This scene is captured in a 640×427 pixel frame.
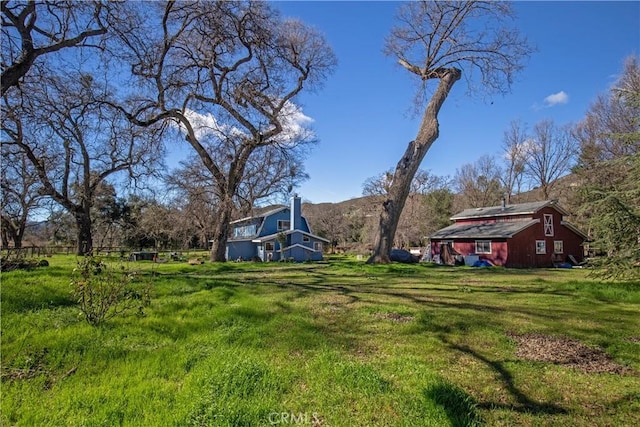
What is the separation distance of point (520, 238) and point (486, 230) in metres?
2.50

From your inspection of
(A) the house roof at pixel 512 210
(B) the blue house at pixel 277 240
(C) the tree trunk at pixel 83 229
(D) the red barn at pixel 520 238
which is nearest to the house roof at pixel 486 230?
(D) the red barn at pixel 520 238

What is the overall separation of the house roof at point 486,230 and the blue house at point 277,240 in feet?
39.5

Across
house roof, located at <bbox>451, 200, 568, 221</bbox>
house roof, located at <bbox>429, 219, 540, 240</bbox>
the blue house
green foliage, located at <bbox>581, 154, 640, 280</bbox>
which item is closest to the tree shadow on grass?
green foliage, located at <bbox>581, 154, 640, 280</bbox>

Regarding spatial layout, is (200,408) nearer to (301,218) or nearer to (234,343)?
(234,343)

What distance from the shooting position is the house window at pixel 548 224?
86.3ft

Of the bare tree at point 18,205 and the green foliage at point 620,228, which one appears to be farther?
the bare tree at point 18,205

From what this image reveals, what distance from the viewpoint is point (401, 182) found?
16969 millimetres

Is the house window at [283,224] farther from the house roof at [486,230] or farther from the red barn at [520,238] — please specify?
the red barn at [520,238]

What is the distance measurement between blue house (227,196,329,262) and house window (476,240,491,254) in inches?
584

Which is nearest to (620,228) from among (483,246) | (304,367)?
(304,367)

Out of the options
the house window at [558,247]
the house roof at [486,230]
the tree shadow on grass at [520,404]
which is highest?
the house roof at [486,230]

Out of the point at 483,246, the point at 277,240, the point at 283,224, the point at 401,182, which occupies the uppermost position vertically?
the point at 401,182

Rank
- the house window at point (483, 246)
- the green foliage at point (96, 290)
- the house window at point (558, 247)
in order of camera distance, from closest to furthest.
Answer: the green foliage at point (96, 290)
the house window at point (483, 246)
the house window at point (558, 247)

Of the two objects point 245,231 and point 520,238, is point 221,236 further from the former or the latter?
point 520,238
